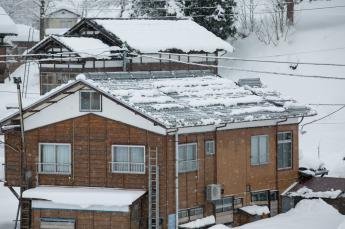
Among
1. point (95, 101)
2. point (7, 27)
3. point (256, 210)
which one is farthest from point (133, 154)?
point (7, 27)

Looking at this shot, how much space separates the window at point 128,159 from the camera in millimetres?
25469

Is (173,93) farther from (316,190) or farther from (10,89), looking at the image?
(10,89)

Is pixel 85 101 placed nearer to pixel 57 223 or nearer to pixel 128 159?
pixel 128 159

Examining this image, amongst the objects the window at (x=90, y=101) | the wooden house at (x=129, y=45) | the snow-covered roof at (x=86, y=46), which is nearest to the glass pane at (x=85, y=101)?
the window at (x=90, y=101)

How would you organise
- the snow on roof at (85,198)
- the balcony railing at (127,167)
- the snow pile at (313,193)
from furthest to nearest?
the snow pile at (313,193) < the balcony railing at (127,167) < the snow on roof at (85,198)

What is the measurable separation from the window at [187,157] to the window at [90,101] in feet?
9.72

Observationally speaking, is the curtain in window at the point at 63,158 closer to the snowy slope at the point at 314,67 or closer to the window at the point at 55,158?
the window at the point at 55,158

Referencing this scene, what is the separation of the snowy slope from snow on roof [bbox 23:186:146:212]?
15.1 m

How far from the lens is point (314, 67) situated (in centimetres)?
4962

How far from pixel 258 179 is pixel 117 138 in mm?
5914

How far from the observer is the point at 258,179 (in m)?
28.7

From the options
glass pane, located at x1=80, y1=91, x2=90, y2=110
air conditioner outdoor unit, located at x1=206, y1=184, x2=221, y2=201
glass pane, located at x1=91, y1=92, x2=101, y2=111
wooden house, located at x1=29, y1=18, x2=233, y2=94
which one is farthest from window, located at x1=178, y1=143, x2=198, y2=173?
wooden house, located at x1=29, y1=18, x2=233, y2=94

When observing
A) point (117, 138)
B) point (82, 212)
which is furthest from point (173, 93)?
point (82, 212)

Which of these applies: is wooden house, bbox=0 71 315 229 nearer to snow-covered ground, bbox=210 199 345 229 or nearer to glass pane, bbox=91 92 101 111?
glass pane, bbox=91 92 101 111
